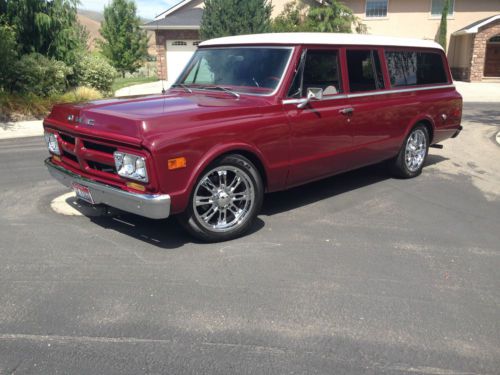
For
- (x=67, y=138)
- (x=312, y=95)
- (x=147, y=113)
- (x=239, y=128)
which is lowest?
(x=67, y=138)

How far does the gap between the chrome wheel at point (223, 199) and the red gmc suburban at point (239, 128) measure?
10 millimetres

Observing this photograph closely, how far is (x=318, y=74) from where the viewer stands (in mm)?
5387

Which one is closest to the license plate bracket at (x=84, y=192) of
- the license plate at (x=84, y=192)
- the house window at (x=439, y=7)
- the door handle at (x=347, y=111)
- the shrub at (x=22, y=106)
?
the license plate at (x=84, y=192)

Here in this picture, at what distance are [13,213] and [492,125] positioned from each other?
11999 millimetres

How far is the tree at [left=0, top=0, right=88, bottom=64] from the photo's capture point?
14.6m

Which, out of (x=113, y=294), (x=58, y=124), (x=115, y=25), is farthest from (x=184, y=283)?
(x=115, y=25)

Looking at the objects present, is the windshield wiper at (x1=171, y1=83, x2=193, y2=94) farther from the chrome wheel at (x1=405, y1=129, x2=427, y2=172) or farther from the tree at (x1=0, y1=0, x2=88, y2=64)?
the tree at (x1=0, y1=0, x2=88, y2=64)

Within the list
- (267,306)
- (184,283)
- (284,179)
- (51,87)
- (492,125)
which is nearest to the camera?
(267,306)

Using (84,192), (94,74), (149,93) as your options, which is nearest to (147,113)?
(84,192)

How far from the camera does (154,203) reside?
4031 mm

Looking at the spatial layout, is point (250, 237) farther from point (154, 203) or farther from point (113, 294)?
point (113, 294)

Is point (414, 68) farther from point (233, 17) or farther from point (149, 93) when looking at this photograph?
point (233, 17)

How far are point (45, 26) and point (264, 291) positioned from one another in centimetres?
1399

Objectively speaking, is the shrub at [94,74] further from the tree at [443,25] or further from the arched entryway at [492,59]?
the arched entryway at [492,59]
